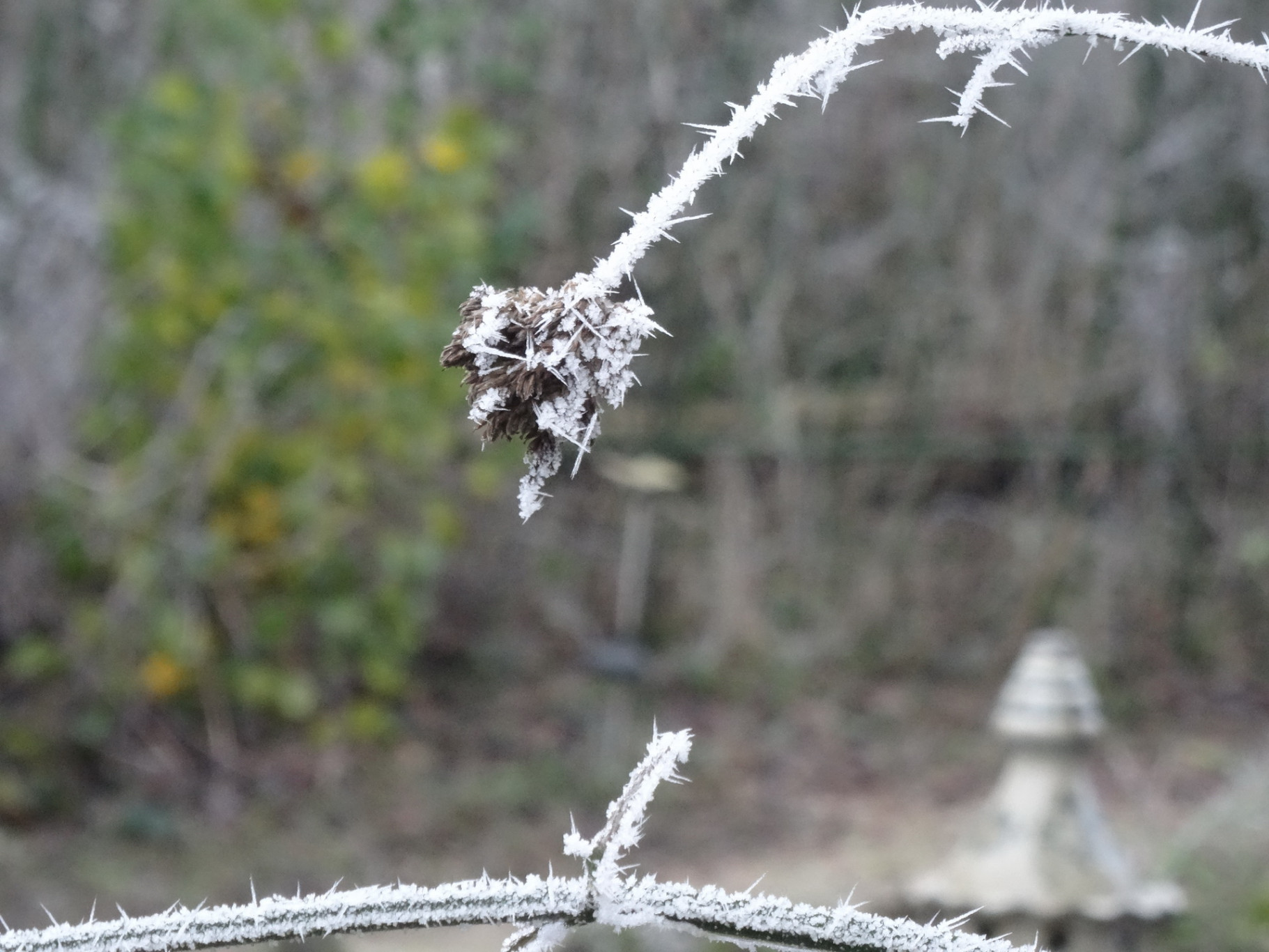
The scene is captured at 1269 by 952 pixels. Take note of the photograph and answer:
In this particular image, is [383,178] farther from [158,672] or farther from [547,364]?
[547,364]

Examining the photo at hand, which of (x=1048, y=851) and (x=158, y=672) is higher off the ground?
(x=158, y=672)

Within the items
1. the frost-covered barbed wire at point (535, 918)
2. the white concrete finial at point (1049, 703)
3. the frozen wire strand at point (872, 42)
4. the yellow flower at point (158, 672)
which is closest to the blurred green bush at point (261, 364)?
the yellow flower at point (158, 672)

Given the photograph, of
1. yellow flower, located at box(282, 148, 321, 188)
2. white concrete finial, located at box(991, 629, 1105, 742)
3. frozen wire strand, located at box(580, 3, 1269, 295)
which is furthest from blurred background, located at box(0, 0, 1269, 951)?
frozen wire strand, located at box(580, 3, 1269, 295)

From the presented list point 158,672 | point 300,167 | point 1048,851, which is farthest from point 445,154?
point 1048,851

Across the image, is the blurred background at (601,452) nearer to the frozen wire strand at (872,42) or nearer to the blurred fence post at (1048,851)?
the blurred fence post at (1048,851)

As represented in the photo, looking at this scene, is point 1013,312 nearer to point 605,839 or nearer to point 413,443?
point 413,443

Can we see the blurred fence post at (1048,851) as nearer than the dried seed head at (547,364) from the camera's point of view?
No

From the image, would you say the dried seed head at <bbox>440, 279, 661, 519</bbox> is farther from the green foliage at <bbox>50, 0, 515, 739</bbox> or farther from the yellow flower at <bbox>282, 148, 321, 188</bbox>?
the yellow flower at <bbox>282, 148, 321, 188</bbox>

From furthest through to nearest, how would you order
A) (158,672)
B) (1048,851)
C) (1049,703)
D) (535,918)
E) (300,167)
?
(300,167) → (158,672) → (1049,703) → (1048,851) → (535,918)
